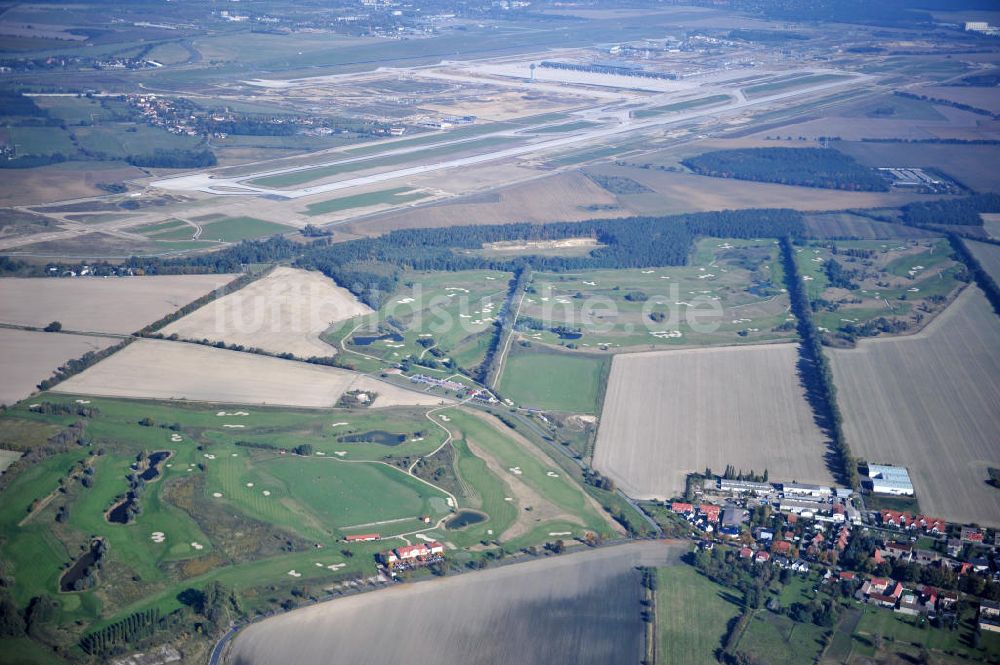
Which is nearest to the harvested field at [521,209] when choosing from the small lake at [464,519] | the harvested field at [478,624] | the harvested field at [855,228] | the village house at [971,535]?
the harvested field at [855,228]

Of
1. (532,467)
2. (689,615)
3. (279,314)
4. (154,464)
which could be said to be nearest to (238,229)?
(279,314)

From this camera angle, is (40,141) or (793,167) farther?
(793,167)

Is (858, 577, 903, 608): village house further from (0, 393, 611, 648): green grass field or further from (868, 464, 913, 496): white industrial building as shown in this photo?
(0, 393, 611, 648): green grass field

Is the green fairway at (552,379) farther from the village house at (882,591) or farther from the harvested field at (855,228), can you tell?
the harvested field at (855,228)

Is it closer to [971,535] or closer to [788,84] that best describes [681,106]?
[788,84]

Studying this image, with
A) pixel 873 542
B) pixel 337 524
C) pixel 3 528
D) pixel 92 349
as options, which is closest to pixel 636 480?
pixel 873 542

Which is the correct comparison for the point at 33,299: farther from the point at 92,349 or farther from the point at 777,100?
the point at 777,100
